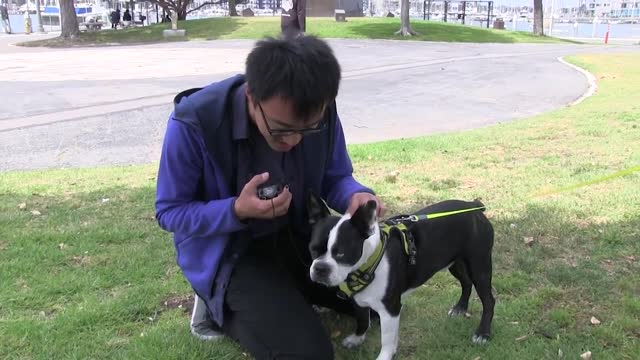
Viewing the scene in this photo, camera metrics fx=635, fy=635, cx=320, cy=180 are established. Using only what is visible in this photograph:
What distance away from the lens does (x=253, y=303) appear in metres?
2.86

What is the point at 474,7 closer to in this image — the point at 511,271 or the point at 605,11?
the point at 605,11

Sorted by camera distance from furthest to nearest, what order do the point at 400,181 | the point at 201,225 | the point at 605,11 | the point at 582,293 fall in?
the point at 605,11
the point at 400,181
the point at 582,293
the point at 201,225

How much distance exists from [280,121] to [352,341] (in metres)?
1.39

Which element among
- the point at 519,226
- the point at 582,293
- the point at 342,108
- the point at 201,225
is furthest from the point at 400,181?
the point at 342,108

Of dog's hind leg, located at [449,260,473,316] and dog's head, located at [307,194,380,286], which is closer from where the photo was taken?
dog's head, located at [307,194,380,286]

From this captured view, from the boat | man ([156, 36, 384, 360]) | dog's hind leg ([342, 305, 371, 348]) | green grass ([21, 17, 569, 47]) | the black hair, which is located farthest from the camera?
the boat

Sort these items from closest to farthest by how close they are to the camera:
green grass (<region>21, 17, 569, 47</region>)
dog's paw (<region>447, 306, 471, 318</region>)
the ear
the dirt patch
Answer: the ear
dog's paw (<region>447, 306, 471, 318</region>)
the dirt patch
green grass (<region>21, 17, 569, 47</region>)

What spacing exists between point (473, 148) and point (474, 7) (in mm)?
46955

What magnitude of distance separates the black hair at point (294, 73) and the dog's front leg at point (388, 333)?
103 cm

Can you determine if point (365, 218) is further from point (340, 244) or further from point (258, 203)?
point (258, 203)

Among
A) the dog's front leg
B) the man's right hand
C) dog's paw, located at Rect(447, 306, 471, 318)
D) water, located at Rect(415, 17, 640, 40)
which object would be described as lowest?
dog's paw, located at Rect(447, 306, 471, 318)

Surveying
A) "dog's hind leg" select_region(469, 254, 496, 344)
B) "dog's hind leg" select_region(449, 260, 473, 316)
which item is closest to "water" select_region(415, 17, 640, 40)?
"dog's hind leg" select_region(449, 260, 473, 316)

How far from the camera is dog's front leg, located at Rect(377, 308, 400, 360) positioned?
2846mm

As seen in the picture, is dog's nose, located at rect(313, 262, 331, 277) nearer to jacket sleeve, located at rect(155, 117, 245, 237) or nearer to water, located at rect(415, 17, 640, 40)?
jacket sleeve, located at rect(155, 117, 245, 237)
